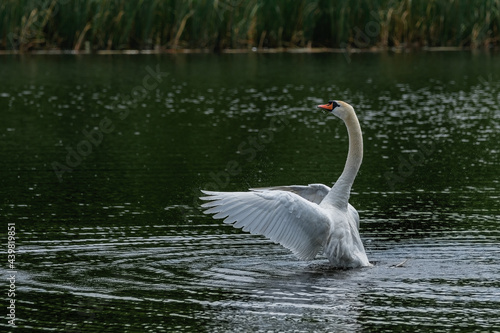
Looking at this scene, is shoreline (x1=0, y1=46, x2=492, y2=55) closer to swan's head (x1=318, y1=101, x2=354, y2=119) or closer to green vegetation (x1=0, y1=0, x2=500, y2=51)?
green vegetation (x1=0, y1=0, x2=500, y2=51)

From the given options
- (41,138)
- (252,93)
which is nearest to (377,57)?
(252,93)

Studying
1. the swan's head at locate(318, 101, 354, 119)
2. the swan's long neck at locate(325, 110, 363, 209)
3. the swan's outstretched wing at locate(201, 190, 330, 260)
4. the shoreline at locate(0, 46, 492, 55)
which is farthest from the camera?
the shoreline at locate(0, 46, 492, 55)

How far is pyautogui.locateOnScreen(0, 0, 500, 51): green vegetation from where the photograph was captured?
3547cm

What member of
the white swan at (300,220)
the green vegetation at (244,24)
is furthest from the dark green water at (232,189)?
the green vegetation at (244,24)

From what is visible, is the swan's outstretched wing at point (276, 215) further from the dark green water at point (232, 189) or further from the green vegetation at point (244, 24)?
the green vegetation at point (244, 24)

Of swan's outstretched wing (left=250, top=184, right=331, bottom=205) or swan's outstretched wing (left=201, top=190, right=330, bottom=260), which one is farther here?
swan's outstretched wing (left=250, top=184, right=331, bottom=205)

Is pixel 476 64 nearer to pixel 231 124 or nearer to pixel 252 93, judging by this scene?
pixel 252 93

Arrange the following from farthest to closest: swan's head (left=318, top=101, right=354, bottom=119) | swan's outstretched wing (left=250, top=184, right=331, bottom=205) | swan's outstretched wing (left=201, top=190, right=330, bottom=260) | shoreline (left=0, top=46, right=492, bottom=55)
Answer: shoreline (left=0, top=46, right=492, bottom=55) → swan's outstretched wing (left=250, top=184, right=331, bottom=205) → swan's head (left=318, top=101, right=354, bottom=119) → swan's outstretched wing (left=201, top=190, right=330, bottom=260)

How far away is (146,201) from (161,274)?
12.3 feet

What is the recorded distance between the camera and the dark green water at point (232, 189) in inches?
369

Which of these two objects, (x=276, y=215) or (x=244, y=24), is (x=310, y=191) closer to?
(x=276, y=215)

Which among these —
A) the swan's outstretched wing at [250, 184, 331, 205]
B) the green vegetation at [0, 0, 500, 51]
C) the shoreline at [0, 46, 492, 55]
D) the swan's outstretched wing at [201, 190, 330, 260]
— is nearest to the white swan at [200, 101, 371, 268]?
the swan's outstretched wing at [201, 190, 330, 260]

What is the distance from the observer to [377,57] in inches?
1443

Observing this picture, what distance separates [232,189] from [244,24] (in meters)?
21.9
